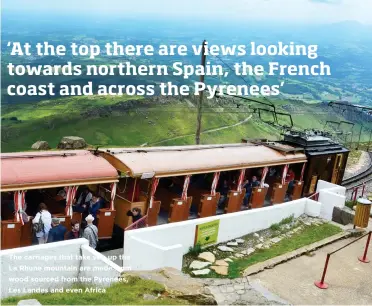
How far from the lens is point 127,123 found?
69250 millimetres

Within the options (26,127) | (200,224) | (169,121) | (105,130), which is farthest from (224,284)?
(26,127)

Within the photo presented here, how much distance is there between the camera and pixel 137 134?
6494 centimetres

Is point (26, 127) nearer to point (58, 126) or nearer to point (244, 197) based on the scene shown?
point (58, 126)

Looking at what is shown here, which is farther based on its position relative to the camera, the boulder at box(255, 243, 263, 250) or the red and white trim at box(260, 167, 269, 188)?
the red and white trim at box(260, 167, 269, 188)

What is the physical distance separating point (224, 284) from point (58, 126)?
201ft

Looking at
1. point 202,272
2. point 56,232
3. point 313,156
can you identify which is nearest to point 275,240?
point 202,272

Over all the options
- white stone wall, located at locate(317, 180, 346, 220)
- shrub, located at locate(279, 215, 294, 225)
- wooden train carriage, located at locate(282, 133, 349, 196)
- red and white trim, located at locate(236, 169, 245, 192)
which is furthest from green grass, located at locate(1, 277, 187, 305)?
wooden train carriage, located at locate(282, 133, 349, 196)

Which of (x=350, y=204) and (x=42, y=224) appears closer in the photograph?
(x=42, y=224)

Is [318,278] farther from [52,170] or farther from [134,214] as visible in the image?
[52,170]

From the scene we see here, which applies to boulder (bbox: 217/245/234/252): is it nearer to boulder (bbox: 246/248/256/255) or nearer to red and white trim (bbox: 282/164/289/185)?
boulder (bbox: 246/248/256/255)

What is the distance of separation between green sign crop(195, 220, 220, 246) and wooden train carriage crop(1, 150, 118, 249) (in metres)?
2.44

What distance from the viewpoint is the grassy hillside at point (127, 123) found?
6309 cm

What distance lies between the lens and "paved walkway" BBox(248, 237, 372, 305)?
10.1 m

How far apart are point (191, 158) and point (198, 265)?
3.68 m
